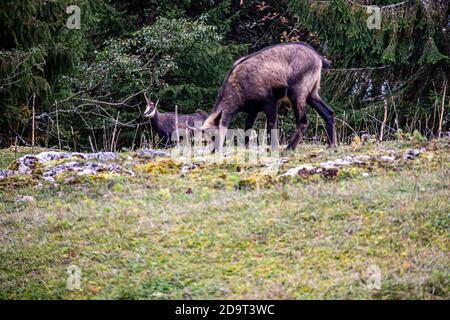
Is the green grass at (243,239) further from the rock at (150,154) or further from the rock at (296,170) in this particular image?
the rock at (150,154)

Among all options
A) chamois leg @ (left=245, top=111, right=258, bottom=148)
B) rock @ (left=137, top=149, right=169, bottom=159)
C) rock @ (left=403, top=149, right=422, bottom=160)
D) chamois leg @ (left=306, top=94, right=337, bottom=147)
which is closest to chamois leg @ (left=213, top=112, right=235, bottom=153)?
chamois leg @ (left=245, top=111, right=258, bottom=148)

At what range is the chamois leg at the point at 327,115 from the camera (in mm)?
11117

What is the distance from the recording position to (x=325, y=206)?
711 centimetres

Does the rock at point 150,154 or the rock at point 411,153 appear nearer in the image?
the rock at point 411,153

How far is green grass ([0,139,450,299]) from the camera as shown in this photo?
19.1 ft

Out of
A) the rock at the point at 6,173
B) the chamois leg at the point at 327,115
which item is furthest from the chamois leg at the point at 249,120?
the rock at the point at 6,173

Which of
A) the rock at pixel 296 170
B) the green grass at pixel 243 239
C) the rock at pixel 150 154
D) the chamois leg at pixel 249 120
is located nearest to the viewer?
the green grass at pixel 243 239

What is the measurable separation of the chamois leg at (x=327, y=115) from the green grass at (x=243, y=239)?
2463 mm

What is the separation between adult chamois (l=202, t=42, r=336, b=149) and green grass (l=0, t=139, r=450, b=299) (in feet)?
8.40

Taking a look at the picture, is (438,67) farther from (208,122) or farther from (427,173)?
(427,173)

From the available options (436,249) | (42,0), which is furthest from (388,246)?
(42,0)

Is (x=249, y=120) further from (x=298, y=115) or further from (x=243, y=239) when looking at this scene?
(x=243, y=239)

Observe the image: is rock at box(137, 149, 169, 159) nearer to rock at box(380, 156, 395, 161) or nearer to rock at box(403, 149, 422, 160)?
rock at box(380, 156, 395, 161)

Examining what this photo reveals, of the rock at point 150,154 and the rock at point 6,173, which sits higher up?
the rock at point 150,154
